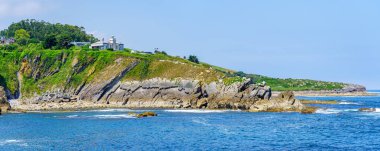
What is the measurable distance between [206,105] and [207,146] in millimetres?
61436

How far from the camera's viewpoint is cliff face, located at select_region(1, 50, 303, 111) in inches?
4623

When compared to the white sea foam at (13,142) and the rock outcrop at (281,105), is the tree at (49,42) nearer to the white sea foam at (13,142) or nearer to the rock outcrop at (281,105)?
the rock outcrop at (281,105)

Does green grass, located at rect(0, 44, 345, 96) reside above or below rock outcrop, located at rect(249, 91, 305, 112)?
above

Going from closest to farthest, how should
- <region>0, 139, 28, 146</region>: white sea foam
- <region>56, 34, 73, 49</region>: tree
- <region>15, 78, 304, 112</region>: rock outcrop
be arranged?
<region>0, 139, 28, 146</region>: white sea foam < <region>15, 78, 304, 112</region>: rock outcrop < <region>56, 34, 73, 49</region>: tree

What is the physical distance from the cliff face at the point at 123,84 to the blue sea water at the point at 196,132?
63.4 feet

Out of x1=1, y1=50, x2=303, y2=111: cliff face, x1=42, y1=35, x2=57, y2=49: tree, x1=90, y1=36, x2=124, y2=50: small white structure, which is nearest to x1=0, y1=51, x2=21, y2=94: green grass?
x1=1, y1=50, x2=303, y2=111: cliff face

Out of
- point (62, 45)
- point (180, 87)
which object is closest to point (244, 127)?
point (180, 87)

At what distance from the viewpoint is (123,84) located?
132375 millimetres

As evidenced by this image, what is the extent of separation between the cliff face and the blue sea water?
19314 mm

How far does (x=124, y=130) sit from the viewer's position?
74.1m

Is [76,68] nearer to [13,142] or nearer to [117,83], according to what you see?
[117,83]

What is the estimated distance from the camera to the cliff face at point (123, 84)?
11743 centimetres

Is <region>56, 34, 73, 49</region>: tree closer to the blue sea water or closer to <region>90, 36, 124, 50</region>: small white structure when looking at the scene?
<region>90, 36, 124, 50</region>: small white structure

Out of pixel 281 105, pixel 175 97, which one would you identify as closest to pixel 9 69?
pixel 175 97
